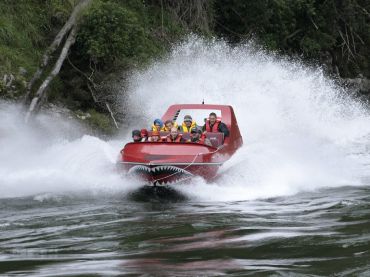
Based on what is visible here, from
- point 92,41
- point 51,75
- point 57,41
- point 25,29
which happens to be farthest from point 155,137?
point 25,29

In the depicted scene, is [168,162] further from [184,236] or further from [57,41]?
A: [57,41]

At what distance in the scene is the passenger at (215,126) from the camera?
1323 cm

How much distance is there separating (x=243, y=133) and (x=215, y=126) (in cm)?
579

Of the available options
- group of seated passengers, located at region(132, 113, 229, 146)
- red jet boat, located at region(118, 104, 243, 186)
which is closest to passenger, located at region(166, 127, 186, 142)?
group of seated passengers, located at region(132, 113, 229, 146)

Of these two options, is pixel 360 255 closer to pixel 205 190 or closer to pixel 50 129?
pixel 205 190

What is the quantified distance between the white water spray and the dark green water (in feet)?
3.37

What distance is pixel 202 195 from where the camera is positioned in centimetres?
1108

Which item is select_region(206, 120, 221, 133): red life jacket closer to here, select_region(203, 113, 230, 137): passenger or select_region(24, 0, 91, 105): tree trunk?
select_region(203, 113, 230, 137): passenger

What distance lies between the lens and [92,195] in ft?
37.2

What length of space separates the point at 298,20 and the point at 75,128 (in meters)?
13.4

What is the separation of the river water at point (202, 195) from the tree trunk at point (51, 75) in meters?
0.38

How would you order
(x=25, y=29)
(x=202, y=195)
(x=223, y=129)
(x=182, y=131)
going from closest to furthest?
(x=202, y=195) < (x=182, y=131) < (x=223, y=129) < (x=25, y=29)

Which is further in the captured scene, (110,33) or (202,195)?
(110,33)

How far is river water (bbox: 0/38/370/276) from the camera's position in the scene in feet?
21.0
